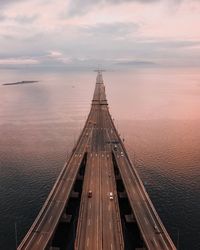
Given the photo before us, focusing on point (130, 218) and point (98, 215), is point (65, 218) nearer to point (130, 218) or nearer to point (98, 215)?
point (98, 215)

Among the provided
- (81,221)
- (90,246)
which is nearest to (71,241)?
(81,221)

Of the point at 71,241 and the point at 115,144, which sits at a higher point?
the point at 115,144

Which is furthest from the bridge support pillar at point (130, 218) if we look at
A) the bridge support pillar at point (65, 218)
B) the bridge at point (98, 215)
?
the bridge support pillar at point (65, 218)

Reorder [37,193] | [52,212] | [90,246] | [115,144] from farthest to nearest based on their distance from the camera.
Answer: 1. [115,144]
2. [37,193]
3. [52,212]
4. [90,246]

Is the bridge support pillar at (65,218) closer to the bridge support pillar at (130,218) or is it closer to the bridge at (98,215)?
the bridge at (98,215)

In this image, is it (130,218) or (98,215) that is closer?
(98,215)

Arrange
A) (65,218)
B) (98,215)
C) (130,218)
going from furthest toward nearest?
(65,218), (130,218), (98,215)

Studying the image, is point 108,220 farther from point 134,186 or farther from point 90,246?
point 134,186

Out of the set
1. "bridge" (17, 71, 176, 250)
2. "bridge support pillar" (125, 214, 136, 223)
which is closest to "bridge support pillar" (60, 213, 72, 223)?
"bridge" (17, 71, 176, 250)

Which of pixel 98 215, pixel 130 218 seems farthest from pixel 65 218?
pixel 130 218
